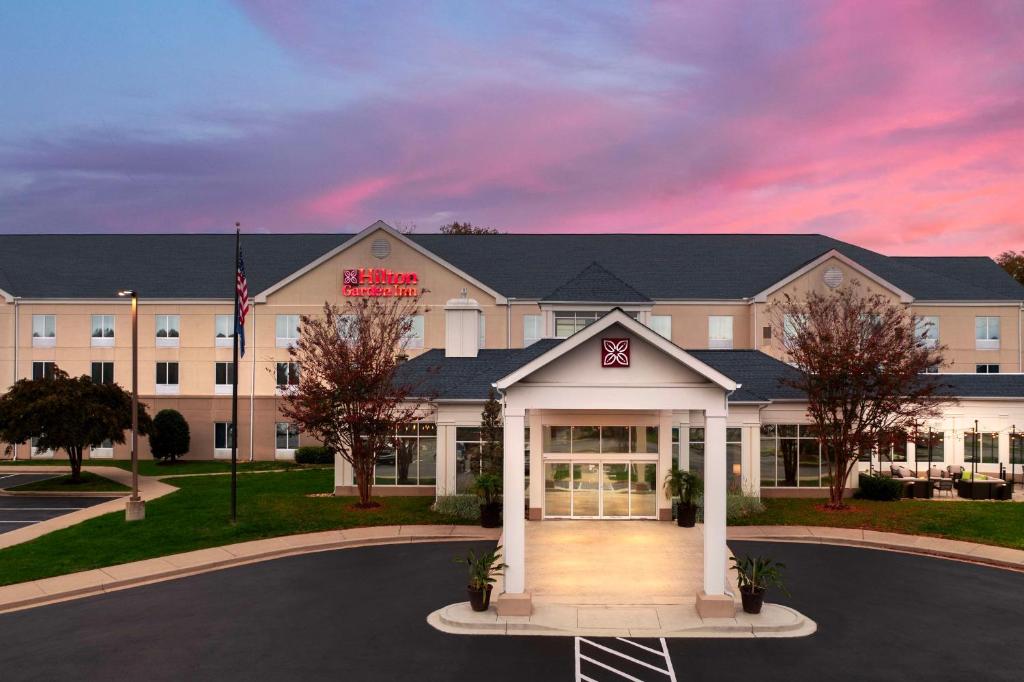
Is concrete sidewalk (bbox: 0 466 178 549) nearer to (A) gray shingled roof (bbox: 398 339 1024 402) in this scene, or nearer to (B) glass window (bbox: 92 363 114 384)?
(B) glass window (bbox: 92 363 114 384)

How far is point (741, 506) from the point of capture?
29.5 metres

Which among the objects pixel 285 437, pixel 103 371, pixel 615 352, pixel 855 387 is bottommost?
pixel 285 437

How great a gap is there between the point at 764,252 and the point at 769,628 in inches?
1740

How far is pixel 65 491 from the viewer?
37000 millimetres

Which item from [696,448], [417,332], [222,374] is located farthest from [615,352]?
[222,374]

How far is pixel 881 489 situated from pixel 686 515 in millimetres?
10801

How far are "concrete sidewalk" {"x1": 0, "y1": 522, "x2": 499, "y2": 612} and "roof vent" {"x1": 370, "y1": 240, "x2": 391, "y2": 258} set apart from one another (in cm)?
2575

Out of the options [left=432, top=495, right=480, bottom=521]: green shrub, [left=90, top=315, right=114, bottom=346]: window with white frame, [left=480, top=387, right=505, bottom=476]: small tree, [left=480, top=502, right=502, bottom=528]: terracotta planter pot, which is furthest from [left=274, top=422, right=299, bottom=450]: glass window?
[left=480, top=502, right=502, bottom=528]: terracotta planter pot

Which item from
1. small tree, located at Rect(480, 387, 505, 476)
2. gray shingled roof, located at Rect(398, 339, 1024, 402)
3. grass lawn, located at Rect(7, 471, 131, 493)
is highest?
gray shingled roof, located at Rect(398, 339, 1024, 402)

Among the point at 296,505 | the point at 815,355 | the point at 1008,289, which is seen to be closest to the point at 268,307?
the point at 296,505

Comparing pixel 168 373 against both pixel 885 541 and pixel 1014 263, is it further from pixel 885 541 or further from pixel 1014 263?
pixel 1014 263

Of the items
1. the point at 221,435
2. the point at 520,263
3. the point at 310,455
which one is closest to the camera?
the point at 310,455

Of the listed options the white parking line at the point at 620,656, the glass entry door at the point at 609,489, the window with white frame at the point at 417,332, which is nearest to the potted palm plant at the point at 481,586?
the white parking line at the point at 620,656

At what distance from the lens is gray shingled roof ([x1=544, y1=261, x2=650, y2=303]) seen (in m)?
37.8
